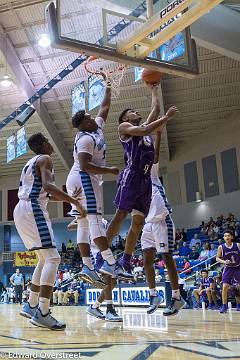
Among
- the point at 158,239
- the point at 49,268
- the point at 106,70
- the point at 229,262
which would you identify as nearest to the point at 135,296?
the point at 229,262

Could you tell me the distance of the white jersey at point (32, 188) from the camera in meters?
4.24

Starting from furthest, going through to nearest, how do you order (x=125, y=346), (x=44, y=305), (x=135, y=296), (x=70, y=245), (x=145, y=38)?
1. (x=70, y=245)
2. (x=135, y=296)
3. (x=145, y=38)
4. (x=44, y=305)
5. (x=125, y=346)

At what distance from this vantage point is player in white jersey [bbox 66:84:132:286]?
13.7ft

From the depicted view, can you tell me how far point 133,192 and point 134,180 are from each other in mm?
125

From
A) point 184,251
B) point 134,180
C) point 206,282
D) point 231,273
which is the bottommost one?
point 206,282

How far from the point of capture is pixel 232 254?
26.9 ft

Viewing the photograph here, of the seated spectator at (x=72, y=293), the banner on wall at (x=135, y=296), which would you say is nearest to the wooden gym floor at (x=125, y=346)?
the banner on wall at (x=135, y=296)

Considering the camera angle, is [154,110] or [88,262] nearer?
[88,262]

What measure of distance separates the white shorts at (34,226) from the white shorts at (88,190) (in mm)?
385

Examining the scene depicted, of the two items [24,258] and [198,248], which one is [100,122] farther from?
[24,258]

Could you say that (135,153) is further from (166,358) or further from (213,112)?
Answer: (213,112)

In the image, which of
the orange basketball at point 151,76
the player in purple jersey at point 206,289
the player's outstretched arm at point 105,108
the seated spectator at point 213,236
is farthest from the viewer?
the seated spectator at point 213,236

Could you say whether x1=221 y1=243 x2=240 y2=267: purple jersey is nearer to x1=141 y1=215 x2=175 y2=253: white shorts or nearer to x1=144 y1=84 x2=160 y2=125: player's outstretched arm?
x1=141 y1=215 x2=175 y2=253: white shorts

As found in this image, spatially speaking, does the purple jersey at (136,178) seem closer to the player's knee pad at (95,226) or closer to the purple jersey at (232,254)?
the player's knee pad at (95,226)
